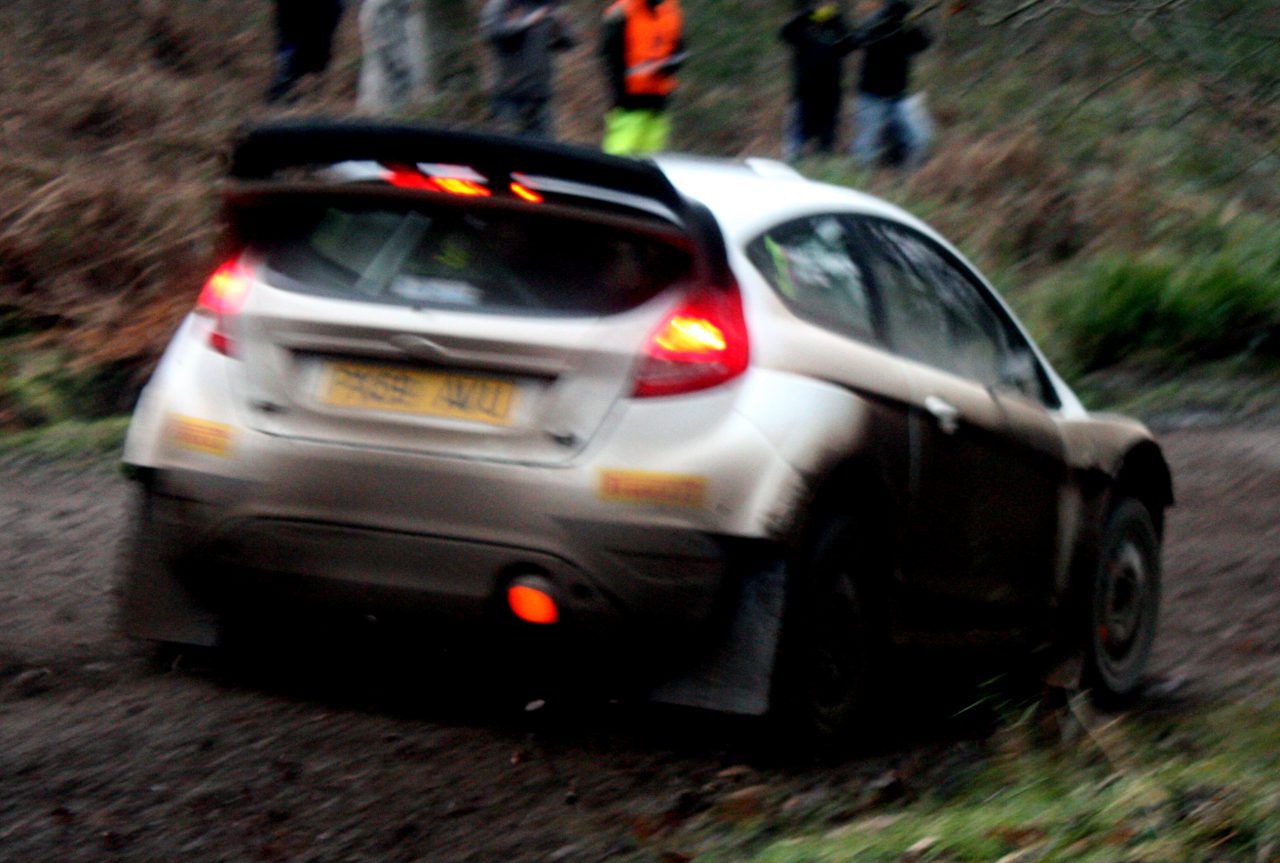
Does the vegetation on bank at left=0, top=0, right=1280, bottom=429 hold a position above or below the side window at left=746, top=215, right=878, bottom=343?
below

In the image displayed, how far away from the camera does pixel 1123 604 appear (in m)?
6.96

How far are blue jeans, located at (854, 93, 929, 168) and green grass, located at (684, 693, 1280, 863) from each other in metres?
9.56

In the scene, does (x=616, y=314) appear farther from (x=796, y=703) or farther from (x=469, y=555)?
(x=796, y=703)

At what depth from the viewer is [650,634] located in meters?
5.06

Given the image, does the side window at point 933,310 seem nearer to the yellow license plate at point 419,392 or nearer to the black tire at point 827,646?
the black tire at point 827,646

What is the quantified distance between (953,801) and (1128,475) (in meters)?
2.13

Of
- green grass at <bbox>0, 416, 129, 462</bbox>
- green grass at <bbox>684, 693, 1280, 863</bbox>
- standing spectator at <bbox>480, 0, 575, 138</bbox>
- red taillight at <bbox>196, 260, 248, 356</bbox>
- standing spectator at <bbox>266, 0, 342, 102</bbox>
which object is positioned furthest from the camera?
standing spectator at <bbox>266, 0, 342, 102</bbox>

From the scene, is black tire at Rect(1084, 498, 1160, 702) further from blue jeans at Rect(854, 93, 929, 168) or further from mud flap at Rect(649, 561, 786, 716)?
blue jeans at Rect(854, 93, 929, 168)

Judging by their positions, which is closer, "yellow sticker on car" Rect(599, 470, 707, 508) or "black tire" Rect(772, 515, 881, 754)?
"yellow sticker on car" Rect(599, 470, 707, 508)

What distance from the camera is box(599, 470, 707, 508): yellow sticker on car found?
16.3ft

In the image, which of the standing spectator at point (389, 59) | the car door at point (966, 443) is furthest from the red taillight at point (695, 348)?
the standing spectator at point (389, 59)

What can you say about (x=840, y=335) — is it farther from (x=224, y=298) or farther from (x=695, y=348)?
(x=224, y=298)

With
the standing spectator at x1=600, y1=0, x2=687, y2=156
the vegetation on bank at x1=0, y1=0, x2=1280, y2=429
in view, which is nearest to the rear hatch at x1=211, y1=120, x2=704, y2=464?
the vegetation on bank at x1=0, y1=0, x2=1280, y2=429

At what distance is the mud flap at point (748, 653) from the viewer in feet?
16.7
